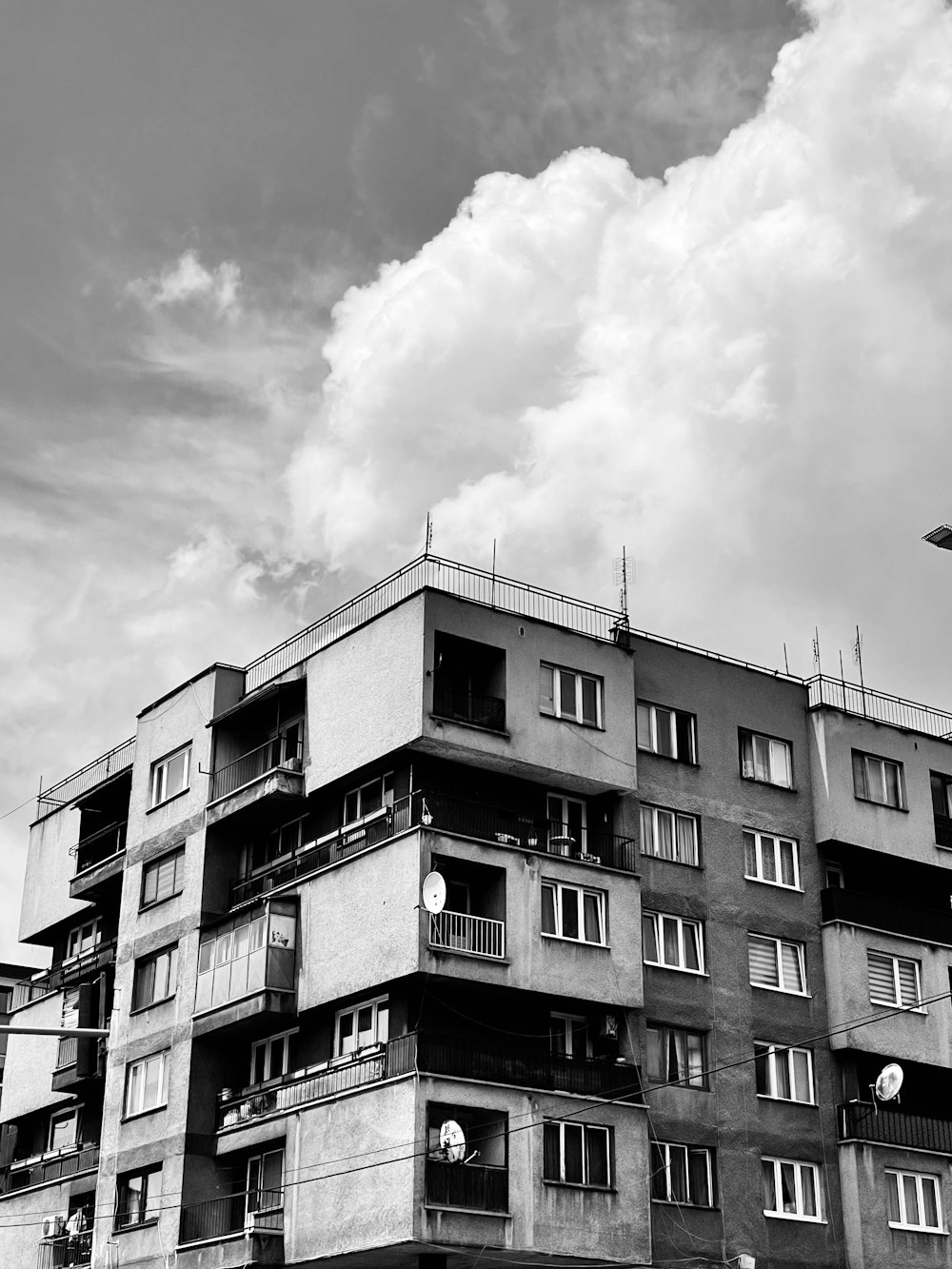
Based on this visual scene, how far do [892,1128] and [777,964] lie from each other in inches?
205

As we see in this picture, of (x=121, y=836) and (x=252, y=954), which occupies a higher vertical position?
(x=121, y=836)

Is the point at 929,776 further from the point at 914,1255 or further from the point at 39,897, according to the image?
the point at 39,897

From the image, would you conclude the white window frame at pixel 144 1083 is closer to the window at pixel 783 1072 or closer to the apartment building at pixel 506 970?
the apartment building at pixel 506 970

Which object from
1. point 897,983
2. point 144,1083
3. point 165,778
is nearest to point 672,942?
point 897,983

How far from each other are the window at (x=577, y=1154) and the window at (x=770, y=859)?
31.6 ft

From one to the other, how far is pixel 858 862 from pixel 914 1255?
11115 millimetres

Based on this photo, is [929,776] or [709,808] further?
[929,776]

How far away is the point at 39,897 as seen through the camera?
6306cm

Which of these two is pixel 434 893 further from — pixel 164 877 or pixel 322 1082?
pixel 164 877

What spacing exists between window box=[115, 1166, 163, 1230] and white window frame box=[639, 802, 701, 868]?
51.9ft

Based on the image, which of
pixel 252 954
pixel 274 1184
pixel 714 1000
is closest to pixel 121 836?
pixel 252 954

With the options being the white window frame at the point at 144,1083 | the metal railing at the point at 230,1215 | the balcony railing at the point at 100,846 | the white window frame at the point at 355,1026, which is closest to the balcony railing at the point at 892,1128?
the white window frame at the point at 355,1026

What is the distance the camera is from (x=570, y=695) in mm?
49062

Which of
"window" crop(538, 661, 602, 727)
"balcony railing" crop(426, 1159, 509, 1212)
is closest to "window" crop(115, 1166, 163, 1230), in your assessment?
"balcony railing" crop(426, 1159, 509, 1212)
